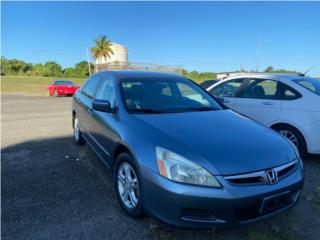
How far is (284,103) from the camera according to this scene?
15.0 ft

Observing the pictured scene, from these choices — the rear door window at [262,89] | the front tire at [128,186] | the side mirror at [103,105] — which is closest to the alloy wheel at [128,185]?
the front tire at [128,186]

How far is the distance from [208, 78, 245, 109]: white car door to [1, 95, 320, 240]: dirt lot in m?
1.78

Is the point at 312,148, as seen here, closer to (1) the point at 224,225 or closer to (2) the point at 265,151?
(2) the point at 265,151

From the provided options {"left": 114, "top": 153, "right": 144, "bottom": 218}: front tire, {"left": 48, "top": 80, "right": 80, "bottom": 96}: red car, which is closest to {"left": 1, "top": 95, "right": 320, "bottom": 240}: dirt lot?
{"left": 114, "top": 153, "right": 144, "bottom": 218}: front tire

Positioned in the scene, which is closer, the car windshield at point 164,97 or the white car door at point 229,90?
the car windshield at point 164,97

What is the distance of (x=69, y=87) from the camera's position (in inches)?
798

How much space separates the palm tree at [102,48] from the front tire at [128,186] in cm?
5371

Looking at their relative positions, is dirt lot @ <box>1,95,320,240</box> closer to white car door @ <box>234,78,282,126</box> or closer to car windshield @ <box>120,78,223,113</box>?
white car door @ <box>234,78,282,126</box>

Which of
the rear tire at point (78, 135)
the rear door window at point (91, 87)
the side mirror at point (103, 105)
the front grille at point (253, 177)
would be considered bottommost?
the rear tire at point (78, 135)

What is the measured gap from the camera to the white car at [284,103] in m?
4.29

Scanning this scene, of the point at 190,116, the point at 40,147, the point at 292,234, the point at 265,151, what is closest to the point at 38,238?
the point at 190,116

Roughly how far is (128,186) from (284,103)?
330cm

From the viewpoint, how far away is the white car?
14.1 ft

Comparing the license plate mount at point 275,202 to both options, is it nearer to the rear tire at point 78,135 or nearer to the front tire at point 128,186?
the front tire at point 128,186
